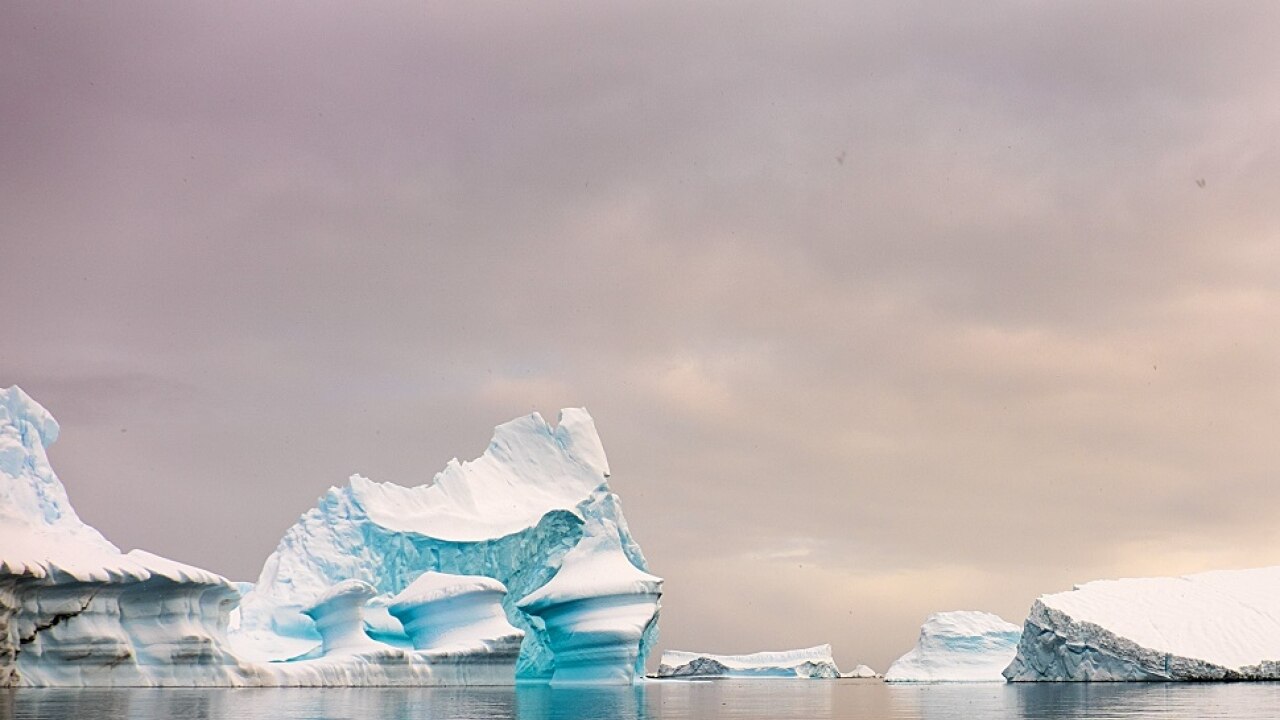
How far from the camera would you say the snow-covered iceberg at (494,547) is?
3438 centimetres

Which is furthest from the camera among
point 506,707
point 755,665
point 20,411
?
point 755,665

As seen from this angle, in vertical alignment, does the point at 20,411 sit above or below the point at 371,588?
above

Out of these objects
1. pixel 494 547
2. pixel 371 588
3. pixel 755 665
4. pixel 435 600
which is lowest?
pixel 755 665

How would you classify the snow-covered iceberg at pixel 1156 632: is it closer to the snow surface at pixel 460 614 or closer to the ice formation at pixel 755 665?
the snow surface at pixel 460 614

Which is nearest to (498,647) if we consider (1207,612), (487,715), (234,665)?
(234,665)

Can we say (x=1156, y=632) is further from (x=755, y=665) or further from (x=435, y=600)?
(x=755, y=665)

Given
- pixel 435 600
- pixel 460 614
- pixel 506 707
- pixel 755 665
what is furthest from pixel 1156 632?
pixel 755 665

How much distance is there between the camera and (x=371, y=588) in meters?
30.8

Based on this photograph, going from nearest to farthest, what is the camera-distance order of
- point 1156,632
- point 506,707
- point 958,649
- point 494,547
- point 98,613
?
1. point 506,707
2. point 98,613
3. point 1156,632
4. point 494,547
5. point 958,649

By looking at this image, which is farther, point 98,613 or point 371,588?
point 371,588

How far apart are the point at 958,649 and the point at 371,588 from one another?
3271 cm

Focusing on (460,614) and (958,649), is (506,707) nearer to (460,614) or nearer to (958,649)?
(460,614)

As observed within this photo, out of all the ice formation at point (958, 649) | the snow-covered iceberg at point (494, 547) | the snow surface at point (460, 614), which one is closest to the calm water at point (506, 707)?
the snow surface at point (460, 614)

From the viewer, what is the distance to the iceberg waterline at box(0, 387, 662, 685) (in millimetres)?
24203
